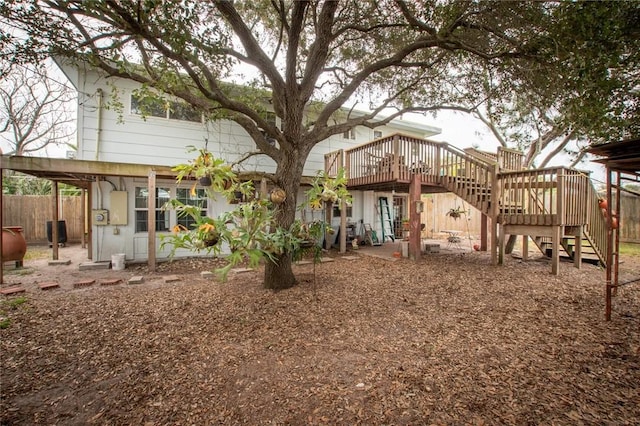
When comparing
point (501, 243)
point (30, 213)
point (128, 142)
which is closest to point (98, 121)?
point (128, 142)

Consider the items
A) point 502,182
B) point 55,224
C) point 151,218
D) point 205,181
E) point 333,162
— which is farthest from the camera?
point 333,162

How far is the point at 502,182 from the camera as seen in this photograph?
7336 millimetres

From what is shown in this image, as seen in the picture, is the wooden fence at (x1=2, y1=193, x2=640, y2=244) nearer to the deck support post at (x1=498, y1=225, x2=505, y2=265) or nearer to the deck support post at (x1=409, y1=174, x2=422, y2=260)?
the deck support post at (x1=498, y1=225, x2=505, y2=265)

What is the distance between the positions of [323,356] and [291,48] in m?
4.79

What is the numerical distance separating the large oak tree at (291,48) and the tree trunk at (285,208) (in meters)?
0.02

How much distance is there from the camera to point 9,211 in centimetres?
1170

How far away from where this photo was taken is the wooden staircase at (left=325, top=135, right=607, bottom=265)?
21.5 ft

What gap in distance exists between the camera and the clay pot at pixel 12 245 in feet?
23.4

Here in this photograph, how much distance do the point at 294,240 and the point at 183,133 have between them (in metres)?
6.63

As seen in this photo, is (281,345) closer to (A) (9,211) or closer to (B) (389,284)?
(B) (389,284)

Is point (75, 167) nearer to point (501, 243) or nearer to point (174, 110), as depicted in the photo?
point (174, 110)

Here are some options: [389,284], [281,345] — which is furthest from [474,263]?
[281,345]

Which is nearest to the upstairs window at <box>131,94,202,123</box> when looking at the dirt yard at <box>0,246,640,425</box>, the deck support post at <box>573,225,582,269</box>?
the dirt yard at <box>0,246,640,425</box>

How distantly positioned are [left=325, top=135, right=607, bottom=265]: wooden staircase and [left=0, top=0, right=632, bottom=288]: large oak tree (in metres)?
1.60
